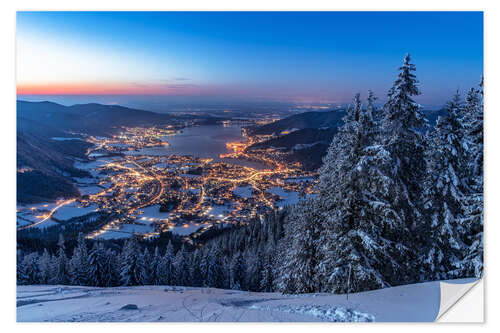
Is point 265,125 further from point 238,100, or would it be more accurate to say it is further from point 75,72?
point 75,72

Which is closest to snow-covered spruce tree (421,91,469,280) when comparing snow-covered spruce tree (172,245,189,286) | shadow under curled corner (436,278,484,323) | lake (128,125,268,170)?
shadow under curled corner (436,278,484,323)

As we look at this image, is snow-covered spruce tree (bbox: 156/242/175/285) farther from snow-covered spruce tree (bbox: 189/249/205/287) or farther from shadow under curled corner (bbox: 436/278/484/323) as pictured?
shadow under curled corner (bbox: 436/278/484/323)

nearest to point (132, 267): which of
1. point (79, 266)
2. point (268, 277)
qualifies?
point (79, 266)

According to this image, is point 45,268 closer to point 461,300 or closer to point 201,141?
point 201,141

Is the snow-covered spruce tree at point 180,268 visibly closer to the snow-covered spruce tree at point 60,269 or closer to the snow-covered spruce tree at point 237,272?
the snow-covered spruce tree at point 237,272

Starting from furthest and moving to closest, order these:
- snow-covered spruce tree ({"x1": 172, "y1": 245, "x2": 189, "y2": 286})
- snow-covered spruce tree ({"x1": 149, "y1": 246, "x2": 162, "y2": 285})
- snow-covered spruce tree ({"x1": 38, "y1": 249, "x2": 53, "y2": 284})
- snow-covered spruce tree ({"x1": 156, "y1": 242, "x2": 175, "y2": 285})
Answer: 1. snow-covered spruce tree ({"x1": 172, "y1": 245, "x2": 189, "y2": 286})
2. snow-covered spruce tree ({"x1": 156, "y1": 242, "x2": 175, "y2": 285})
3. snow-covered spruce tree ({"x1": 149, "y1": 246, "x2": 162, "y2": 285})
4. snow-covered spruce tree ({"x1": 38, "y1": 249, "x2": 53, "y2": 284})
